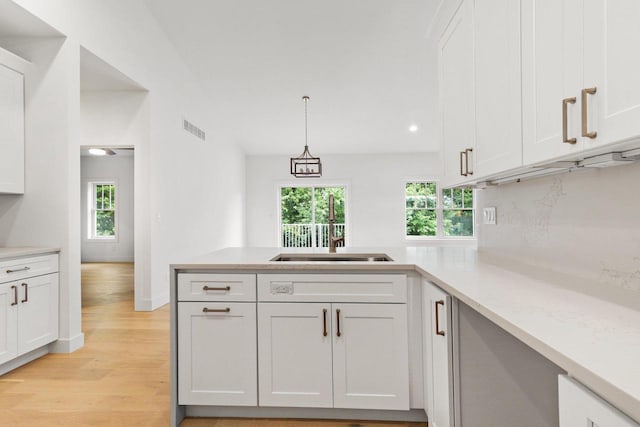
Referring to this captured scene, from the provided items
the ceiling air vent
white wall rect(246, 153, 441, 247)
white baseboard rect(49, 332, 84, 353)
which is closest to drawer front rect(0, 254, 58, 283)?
white baseboard rect(49, 332, 84, 353)

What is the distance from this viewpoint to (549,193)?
1665mm

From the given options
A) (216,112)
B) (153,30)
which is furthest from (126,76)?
(216,112)

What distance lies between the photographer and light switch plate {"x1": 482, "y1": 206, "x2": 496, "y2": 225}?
225cm

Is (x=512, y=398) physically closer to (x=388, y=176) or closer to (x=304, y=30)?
(x=304, y=30)

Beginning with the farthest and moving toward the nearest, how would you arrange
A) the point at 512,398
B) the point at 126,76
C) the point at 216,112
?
1. the point at 216,112
2. the point at 126,76
3. the point at 512,398

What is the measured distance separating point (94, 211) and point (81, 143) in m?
5.64

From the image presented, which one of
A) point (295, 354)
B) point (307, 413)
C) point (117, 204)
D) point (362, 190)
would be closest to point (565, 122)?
point (295, 354)

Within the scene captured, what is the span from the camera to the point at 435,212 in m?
9.17

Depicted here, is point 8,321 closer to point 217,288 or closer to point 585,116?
point 217,288

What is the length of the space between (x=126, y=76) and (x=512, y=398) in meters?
4.26

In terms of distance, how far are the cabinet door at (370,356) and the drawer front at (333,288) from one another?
5cm

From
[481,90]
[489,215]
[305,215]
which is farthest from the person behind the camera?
[305,215]

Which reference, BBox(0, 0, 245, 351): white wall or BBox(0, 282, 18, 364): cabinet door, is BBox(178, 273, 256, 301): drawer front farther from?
BBox(0, 0, 245, 351): white wall

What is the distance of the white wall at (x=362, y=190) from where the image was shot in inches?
361
